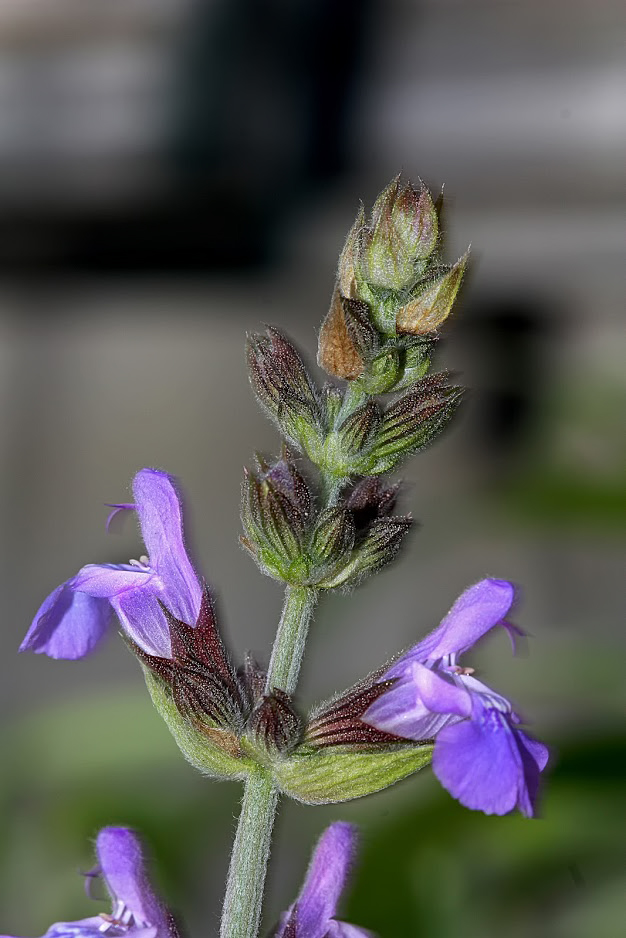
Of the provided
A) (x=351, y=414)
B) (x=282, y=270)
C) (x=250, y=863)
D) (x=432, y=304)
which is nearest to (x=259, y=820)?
(x=250, y=863)

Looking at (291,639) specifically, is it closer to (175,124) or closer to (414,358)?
(414,358)

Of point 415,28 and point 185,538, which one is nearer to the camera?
point 185,538

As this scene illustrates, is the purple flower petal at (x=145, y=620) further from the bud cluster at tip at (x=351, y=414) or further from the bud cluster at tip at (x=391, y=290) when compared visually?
the bud cluster at tip at (x=391, y=290)

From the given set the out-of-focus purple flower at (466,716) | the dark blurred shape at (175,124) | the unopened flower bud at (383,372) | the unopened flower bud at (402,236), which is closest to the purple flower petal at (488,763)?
the out-of-focus purple flower at (466,716)

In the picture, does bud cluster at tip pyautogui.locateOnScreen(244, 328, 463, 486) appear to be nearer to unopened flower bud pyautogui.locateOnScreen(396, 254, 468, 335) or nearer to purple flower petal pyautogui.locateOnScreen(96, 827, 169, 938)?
unopened flower bud pyautogui.locateOnScreen(396, 254, 468, 335)

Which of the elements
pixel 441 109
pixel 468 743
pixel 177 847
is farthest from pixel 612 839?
pixel 441 109

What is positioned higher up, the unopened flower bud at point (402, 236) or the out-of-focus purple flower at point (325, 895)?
the unopened flower bud at point (402, 236)

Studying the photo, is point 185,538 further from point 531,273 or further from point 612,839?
point 531,273
